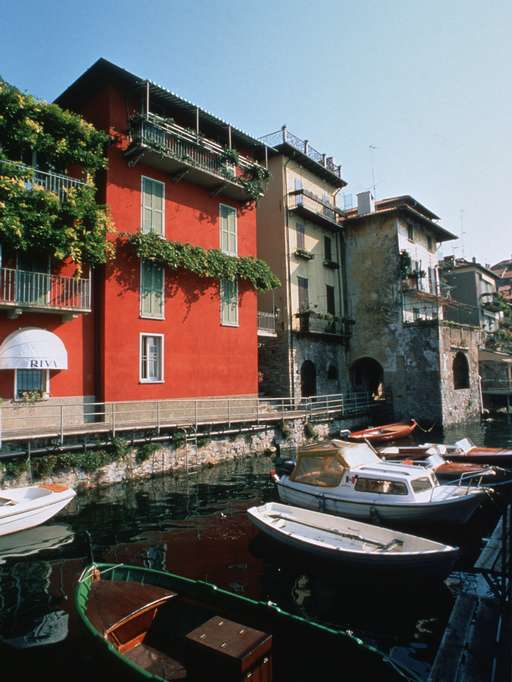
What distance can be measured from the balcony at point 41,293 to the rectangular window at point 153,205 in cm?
422

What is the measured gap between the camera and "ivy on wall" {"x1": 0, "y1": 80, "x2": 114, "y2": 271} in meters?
14.6

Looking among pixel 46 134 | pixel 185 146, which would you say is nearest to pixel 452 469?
pixel 185 146

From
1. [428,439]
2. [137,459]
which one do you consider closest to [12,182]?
[137,459]

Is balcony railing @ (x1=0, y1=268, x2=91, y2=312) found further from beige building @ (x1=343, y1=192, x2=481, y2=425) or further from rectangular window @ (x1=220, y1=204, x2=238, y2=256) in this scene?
beige building @ (x1=343, y1=192, x2=481, y2=425)

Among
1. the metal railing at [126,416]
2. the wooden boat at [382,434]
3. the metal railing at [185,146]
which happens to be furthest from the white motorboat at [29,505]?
the wooden boat at [382,434]

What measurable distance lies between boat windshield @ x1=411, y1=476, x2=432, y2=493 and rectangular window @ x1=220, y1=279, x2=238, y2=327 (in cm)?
1281

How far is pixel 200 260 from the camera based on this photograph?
20469 mm

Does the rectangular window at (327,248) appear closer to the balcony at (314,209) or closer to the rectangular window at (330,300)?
the balcony at (314,209)

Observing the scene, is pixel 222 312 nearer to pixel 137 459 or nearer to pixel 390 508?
pixel 137 459

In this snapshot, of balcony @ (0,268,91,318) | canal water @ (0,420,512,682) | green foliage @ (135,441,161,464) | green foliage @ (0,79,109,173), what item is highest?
green foliage @ (0,79,109,173)

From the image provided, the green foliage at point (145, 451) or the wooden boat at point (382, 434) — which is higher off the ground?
the green foliage at point (145, 451)

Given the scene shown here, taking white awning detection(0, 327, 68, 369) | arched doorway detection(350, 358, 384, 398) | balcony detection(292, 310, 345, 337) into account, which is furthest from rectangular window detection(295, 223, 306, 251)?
white awning detection(0, 327, 68, 369)

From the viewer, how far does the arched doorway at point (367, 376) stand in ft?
107

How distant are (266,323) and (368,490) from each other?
1538 centimetres
